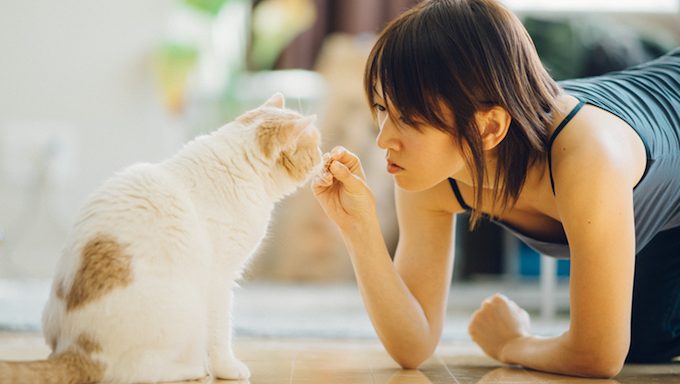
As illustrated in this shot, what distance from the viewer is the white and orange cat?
101 centimetres

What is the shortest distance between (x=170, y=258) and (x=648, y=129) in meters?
0.73

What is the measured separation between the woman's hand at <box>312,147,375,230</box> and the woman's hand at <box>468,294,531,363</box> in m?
0.34

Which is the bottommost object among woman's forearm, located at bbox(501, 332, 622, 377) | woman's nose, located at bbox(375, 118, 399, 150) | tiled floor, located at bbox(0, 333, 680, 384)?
tiled floor, located at bbox(0, 333, 680, 384)

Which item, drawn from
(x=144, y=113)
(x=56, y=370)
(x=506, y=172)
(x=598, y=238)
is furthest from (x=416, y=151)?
(x=144, y=113)

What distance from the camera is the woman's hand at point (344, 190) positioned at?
119 centimetres

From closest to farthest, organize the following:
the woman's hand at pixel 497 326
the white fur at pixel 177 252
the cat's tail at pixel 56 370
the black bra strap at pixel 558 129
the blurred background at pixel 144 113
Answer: the cat's tail at pixel 56 370 → the white fur at pixel 177 252 → the black bra strap at pixel 558 129 → the woman's hand at pixel 497 326 → the blurred background at pixel 144 113

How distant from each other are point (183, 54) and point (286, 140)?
2103 mm

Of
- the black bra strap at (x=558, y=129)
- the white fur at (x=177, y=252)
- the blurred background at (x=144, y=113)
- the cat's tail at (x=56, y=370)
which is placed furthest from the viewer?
the blurred background at (x=144, y=113)

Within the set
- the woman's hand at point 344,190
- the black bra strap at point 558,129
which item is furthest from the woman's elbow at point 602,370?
the woman's hand at point 344,190

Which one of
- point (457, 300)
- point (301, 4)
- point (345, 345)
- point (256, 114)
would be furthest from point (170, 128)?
point (256, 114)

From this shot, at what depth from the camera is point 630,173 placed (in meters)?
1.11

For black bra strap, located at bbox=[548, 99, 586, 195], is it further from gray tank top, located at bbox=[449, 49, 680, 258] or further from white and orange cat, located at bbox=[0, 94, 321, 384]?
white and orange cat, located at bbox=[0, 94, 321, 384]

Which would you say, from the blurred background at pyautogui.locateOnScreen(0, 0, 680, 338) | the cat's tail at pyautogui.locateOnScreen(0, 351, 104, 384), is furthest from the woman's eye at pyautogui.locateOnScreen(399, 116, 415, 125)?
the blurred background at pyautogui.locateOnScreen(0, 0, 680, 338)

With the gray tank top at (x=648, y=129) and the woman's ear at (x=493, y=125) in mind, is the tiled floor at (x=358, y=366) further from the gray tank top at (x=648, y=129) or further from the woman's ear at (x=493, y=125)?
the woman's ear at (x=493, y=125)
